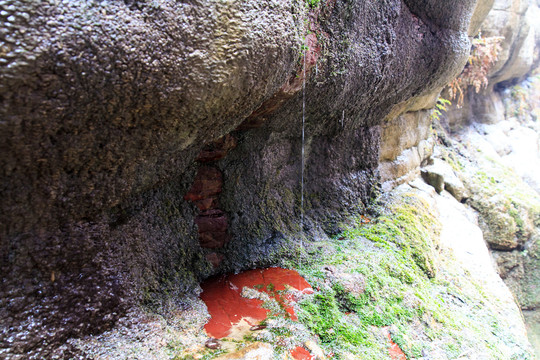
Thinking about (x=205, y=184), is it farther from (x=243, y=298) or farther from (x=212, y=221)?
(x=243, y=298)

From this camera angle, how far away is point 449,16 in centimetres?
418

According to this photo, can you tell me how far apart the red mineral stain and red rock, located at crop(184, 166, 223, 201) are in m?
1.33

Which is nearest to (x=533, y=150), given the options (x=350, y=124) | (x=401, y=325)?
(x=350, y=124)

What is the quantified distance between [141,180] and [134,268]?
54cm

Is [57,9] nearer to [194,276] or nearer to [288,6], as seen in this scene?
[288,6]

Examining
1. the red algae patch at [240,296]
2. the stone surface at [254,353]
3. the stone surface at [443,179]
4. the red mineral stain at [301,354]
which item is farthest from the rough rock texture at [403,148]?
the stone surface at [254,353]

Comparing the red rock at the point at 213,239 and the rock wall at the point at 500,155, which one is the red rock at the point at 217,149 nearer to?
the red rock at the point at 213,239

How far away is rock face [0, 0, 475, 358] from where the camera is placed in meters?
1.60

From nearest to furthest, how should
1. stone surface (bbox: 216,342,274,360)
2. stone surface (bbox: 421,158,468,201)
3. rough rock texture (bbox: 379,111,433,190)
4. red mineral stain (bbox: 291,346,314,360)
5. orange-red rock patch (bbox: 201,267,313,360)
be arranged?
stone surface (bbox: 216,342,274,360), red mineral stain (bbox: 291,346,314,360), orange-red rock patch (bbox: 201,267,313,360), rough rock texture (bbox: 379,111,433,190), stone surface (bbox: 421,158,468,201)

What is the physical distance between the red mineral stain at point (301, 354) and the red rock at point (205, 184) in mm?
1332

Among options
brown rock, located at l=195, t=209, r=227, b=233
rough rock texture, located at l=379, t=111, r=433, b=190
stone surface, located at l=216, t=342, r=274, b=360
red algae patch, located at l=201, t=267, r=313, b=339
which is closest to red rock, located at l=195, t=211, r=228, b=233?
brown rock, located at l=195, t=209, r=227, b=233

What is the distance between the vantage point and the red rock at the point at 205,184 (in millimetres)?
2956

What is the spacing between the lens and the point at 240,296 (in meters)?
2.79

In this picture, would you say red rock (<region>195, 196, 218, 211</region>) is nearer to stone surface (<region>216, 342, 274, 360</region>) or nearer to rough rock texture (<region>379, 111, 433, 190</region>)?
stone surface (<region>216, 342, 274, 360</region>)
